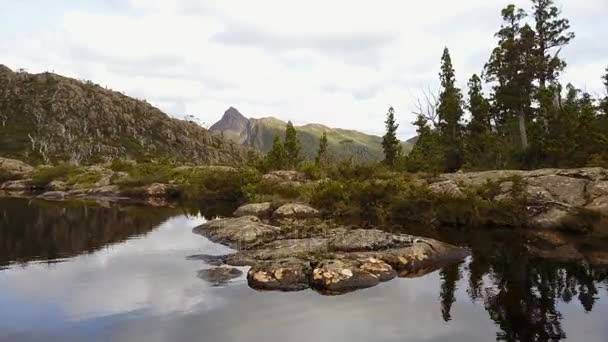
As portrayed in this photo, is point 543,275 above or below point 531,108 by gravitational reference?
below

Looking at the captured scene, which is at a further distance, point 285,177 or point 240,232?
point 285,177

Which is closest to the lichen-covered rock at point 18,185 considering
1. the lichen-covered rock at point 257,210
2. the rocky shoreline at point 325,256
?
the lichen-covered rock at point 257,210

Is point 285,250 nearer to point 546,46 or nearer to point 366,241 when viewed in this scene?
point 366,241

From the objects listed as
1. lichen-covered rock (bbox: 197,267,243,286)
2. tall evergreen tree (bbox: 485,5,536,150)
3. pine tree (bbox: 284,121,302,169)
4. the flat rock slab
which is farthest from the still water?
pine tree (bbox: 284,121,302,169)

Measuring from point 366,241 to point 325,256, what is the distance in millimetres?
3746

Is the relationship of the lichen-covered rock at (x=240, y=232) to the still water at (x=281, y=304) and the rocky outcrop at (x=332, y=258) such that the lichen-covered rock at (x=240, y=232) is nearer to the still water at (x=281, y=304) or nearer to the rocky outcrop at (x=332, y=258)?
the rocky outcrop at (x=332, y=258)

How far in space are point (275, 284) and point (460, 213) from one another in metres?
24.5

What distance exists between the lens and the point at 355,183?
166ft

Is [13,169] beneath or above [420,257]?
above

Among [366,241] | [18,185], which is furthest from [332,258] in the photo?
[18,185]

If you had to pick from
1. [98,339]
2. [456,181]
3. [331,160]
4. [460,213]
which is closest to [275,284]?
[98,339]

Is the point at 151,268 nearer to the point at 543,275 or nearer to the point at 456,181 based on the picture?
the point at 543,275

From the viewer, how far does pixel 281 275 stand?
73.6ft

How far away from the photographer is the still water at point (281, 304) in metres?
16.5
